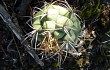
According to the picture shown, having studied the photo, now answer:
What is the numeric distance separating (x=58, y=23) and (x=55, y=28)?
0.05 meters

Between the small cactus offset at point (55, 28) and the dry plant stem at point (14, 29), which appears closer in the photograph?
the small cactus offset at point (55, 28)

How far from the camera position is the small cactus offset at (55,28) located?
241 cm

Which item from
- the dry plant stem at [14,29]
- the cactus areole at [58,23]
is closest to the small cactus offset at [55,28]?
the cactus areole at [58,23]

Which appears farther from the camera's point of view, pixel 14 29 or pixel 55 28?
pixel 14 29

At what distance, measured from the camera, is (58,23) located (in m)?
2.41

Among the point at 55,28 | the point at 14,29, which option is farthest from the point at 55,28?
the point at 14,29

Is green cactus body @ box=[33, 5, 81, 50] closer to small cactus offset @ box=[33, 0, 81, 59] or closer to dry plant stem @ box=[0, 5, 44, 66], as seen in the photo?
small cactus offset @ box=[33, 0, 81, 59]

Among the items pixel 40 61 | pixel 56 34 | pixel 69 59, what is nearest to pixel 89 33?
pixel 69 59

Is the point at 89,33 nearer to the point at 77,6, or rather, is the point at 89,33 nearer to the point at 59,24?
the point at 77,6

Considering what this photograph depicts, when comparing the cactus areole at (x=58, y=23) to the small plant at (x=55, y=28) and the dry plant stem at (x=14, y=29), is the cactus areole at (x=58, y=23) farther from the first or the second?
the dry plant stem at (x=14, y=29)

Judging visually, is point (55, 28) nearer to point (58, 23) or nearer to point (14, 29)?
point (58, 23)

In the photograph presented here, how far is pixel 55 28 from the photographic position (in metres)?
2.42

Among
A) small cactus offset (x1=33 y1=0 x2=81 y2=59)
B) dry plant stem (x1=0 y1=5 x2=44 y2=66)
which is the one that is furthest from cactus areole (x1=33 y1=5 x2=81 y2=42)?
dry plant stem (x1=0 y1=5 x2=44 y2=66)

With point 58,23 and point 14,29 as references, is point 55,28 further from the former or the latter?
point 14,29
